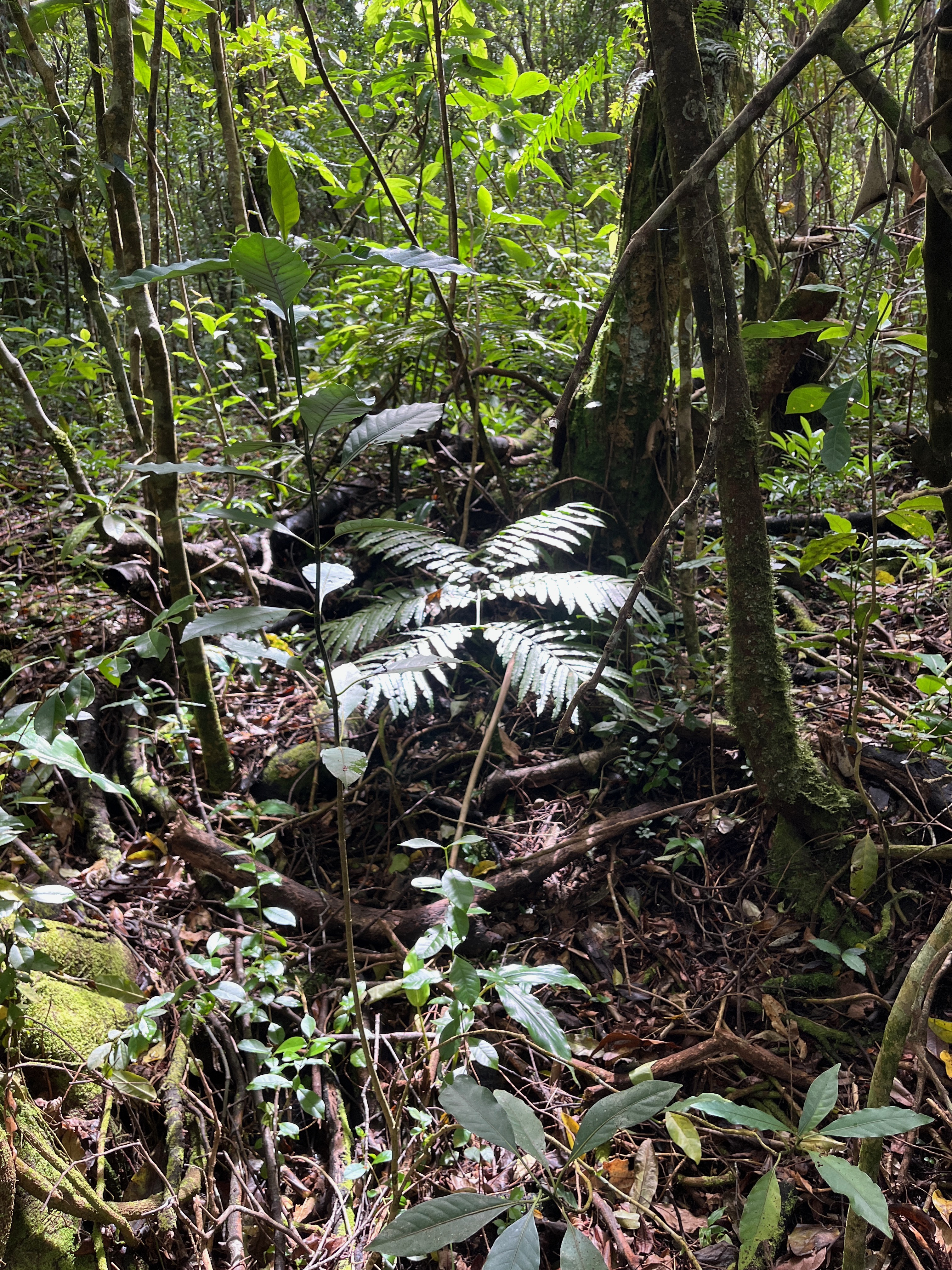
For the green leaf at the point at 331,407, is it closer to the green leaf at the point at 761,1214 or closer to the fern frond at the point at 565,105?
the green leaf at the point at 761,1214

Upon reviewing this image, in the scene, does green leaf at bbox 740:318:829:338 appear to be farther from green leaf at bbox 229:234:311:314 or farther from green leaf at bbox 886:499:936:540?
green leaf at bbox 229:234:311:314

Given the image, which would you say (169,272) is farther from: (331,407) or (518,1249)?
(518,1249)

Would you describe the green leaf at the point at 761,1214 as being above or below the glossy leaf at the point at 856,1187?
below

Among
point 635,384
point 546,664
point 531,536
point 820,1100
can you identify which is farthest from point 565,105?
point 820,1100

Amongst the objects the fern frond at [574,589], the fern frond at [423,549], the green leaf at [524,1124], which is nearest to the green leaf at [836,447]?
the fern frond at [574,589]

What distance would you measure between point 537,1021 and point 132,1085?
815mm

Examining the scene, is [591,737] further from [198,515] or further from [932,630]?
[198,515]

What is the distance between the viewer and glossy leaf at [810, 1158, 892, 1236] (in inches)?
37.2

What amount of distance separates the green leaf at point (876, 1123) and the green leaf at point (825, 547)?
1.21m

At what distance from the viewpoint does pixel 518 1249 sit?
36.0 inches

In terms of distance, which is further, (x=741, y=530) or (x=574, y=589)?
(x=574, y=589)

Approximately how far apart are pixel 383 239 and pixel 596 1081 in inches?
157

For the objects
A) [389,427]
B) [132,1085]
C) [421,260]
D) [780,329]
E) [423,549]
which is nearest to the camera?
[389,427]

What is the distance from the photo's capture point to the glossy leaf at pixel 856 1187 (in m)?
0.94
